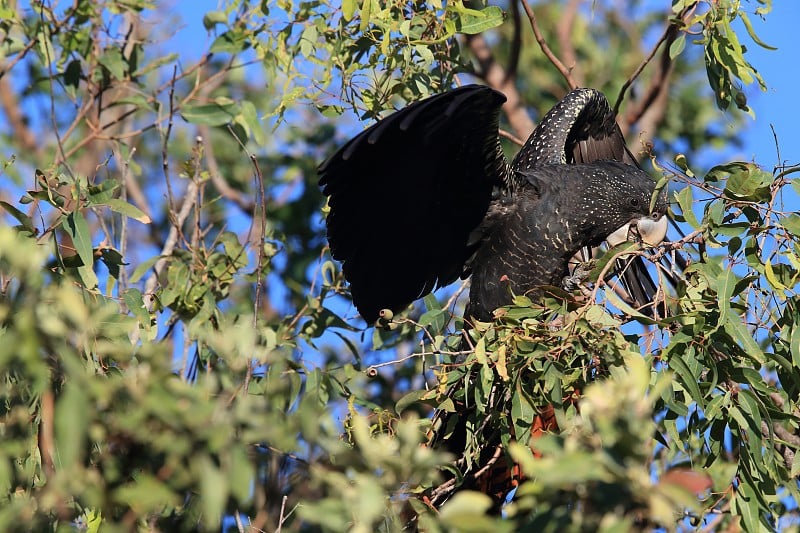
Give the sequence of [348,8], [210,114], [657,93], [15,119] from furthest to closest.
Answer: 1. [15,119]
2. [657,93]
3. [210,114]
4. [348,8]

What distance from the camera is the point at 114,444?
138cm

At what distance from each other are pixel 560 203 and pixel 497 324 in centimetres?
93

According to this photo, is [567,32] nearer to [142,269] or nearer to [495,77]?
[495,77]

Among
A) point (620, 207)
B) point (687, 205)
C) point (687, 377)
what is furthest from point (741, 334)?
point (620, 207)

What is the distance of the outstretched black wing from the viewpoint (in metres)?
2.89

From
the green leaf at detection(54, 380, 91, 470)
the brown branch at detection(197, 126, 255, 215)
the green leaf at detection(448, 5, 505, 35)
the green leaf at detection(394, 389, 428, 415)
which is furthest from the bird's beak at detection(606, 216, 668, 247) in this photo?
the green leaf at detection(54, 380, 91, 470)

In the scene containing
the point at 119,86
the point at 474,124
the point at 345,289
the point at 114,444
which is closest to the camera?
the point at 114,444

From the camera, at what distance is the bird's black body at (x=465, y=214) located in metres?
3.12

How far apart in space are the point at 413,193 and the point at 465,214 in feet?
0.81

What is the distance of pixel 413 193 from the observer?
10.6 feet

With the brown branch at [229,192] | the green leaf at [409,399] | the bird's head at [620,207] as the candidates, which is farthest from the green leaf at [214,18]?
the green leaf at [409,399]

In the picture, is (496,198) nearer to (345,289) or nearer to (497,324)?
(345,289)

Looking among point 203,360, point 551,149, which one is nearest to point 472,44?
point 551,149

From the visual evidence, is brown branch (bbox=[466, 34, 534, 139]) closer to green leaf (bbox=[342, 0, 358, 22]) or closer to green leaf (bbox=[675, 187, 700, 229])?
green leaf (bbox=[342, 0, 358, 22])
